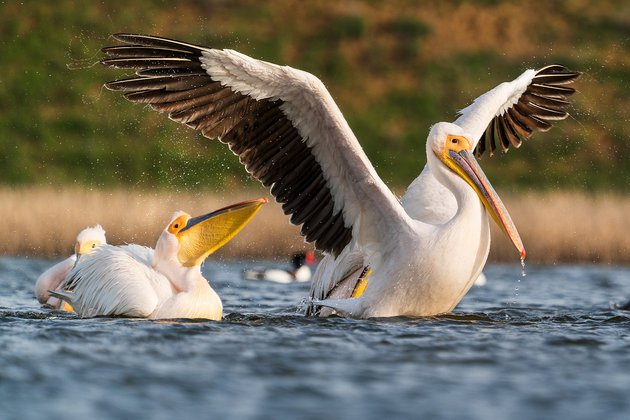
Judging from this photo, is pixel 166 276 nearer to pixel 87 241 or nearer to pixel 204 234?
pixel 204 234

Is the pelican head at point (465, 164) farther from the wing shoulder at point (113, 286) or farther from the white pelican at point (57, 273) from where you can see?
the white pelican at point (57, 273)

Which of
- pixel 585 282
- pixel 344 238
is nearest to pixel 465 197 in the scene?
pixel 344 238

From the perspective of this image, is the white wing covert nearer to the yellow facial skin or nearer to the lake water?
the lake water

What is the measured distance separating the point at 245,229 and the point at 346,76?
13.4 m

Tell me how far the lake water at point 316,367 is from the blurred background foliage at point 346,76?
16396mm

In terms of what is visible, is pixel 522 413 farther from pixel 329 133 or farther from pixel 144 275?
pixel 144 275

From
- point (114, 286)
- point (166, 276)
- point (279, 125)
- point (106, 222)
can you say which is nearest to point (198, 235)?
point (166, 276)

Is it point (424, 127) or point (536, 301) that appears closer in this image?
point (536, 301)

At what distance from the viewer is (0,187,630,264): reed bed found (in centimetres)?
1407

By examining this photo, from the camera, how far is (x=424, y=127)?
2572 centimetres

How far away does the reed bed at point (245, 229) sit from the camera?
14074mm

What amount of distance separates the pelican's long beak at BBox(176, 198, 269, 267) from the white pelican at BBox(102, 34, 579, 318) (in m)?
0.36

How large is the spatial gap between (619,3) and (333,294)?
24.8 metres

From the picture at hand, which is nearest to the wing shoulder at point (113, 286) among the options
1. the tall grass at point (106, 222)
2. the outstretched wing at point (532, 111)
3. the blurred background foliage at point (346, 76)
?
the outstretched wing at point (532, 111)
